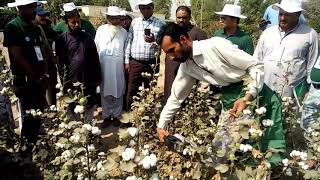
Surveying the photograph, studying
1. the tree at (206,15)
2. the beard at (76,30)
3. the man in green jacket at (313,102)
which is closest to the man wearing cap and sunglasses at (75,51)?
the beard at (76,30)

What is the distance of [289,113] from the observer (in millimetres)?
3244

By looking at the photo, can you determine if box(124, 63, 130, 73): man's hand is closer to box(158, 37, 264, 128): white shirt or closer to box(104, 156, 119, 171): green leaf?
box(158, 37, 264, 128): white shirt

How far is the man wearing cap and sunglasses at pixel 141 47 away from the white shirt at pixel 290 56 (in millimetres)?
1410

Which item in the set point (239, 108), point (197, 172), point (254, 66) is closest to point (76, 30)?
point (254, 66)

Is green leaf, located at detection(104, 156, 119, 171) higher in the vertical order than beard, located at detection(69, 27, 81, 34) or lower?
lower

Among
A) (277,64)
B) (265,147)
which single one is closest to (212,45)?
(265,147)

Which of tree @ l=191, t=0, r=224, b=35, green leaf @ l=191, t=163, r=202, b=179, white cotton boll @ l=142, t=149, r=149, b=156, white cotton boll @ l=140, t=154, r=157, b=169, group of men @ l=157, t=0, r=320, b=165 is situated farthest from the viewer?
tree @ l=191, t=0, r=224, b=35

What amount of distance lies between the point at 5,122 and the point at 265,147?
2.33 m

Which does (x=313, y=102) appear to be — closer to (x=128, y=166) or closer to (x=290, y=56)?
(x=290, y=56)

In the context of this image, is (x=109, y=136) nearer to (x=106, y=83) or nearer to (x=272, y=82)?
(x=106, y=83)

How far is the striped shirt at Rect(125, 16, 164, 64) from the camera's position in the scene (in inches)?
182

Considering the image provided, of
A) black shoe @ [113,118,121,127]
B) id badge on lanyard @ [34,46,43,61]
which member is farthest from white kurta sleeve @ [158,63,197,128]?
black shoe @ [113,118,121,127]

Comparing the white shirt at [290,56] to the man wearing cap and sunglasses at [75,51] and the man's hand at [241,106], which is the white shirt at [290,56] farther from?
the man wearing cap and sunglasses at [75,51]

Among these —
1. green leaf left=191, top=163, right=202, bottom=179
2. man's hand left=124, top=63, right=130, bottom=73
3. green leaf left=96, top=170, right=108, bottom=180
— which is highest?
green leaf left=96, top=170, right=108, bottom=180
